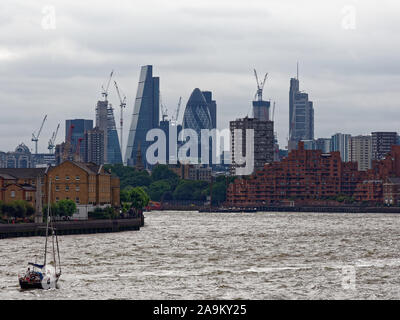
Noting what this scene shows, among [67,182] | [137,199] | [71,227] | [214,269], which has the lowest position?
[214,269]

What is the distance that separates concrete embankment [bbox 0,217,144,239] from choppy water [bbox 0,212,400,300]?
3.05m

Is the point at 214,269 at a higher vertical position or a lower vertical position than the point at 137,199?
lower

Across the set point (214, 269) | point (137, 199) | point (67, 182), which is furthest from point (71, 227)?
point (214, 269)

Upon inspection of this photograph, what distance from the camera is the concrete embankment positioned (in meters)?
121

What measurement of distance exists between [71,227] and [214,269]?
57.2 m

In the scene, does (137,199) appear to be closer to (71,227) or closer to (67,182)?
(67,182)

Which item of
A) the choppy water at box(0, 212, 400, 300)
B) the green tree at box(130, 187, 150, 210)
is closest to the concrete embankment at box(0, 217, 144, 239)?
the choppy water at box(0, 212, 400, 300)

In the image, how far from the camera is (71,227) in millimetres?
133750

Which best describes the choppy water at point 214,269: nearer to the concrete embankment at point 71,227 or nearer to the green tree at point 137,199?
the concrete embankment at point 71,227

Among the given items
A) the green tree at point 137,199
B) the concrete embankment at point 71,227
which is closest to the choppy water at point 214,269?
the concrete embankment at point 71,227

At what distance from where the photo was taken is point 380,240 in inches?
4926

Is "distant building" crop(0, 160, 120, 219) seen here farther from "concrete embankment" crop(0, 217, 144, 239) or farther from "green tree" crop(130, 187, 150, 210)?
"green tree" crop(130, 187, 150, 210)
